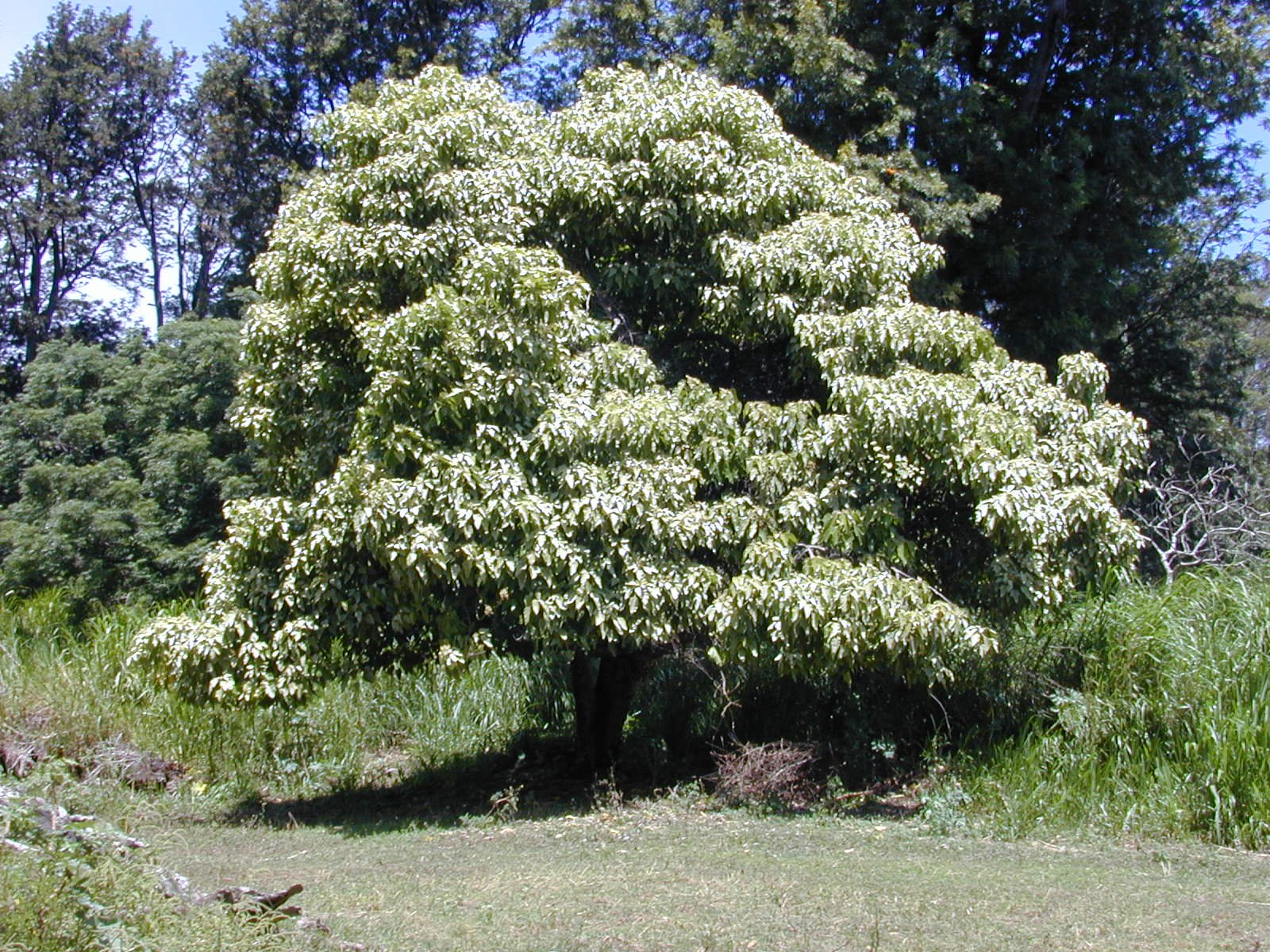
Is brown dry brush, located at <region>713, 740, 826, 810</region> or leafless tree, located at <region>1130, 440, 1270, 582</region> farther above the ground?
leafless tree, located at <region>1130, 440, 1270, 582</region>

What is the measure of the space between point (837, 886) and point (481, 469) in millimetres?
3207

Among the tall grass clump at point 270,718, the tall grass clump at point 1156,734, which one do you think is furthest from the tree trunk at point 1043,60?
the tall grass clump at point 270,718

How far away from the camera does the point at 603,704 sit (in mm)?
9883

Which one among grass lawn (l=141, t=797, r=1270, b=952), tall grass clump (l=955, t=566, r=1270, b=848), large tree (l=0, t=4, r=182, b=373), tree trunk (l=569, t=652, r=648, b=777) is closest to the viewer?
grass lawn (l=141, t=797, r=1270, b=952)

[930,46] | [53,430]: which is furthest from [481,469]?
[53,430]

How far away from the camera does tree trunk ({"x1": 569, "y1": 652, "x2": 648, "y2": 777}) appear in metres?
9.67

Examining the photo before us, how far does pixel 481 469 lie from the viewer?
296 inches

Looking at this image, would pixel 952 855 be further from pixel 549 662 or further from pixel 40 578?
pixel 40 578

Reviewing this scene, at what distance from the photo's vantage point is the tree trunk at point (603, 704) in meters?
9.67

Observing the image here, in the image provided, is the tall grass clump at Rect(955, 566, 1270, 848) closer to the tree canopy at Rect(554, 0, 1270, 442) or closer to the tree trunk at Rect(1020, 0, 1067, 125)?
the tree canopy at Rect(554, 0, 1270, 442)

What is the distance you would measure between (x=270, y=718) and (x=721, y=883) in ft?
18.9

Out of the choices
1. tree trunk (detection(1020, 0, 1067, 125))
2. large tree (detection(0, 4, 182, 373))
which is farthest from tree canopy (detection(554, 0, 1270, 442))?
large tree (detection(0, 4, 182, 373))

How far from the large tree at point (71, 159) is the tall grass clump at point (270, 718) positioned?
16726 mm

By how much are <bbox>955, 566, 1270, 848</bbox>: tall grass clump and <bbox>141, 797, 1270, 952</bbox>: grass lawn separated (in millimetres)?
418
